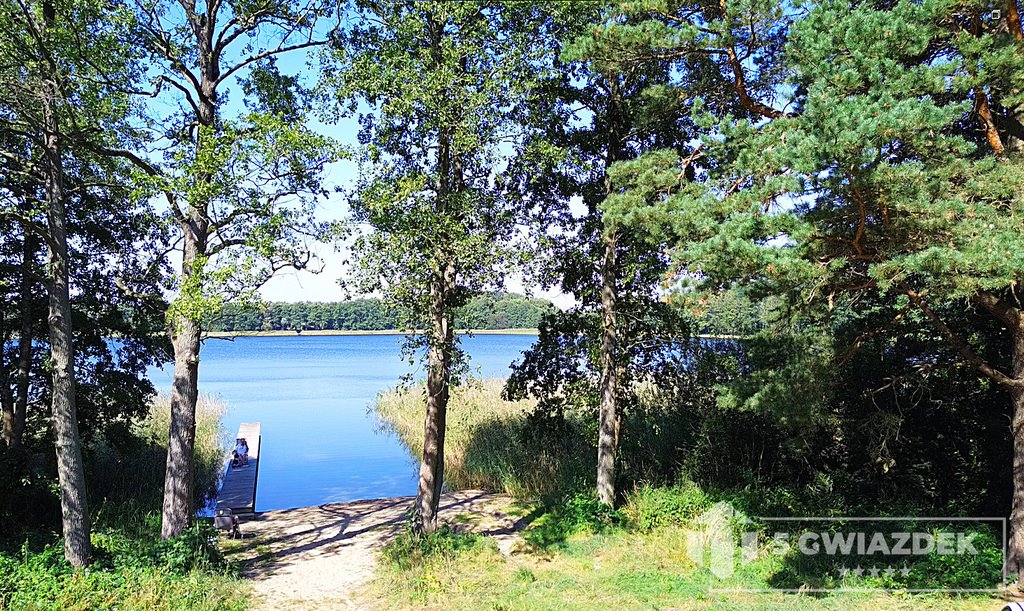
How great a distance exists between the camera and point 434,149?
27.0 ft

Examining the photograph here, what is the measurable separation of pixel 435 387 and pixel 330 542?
2.92 m

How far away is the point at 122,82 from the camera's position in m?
7.50

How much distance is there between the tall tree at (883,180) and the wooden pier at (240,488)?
29.4 feet

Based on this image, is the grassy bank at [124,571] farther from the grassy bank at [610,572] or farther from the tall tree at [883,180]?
the tall tree at [883,180]

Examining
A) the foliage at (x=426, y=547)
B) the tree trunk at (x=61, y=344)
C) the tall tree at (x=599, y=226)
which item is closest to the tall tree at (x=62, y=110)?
the tree trunk at (x=61, y=344)

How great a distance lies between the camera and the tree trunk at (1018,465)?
242 inches

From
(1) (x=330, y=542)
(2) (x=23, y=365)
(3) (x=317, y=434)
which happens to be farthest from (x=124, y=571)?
(3) (x=317, y=434)

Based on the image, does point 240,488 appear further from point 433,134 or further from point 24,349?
point 433,134

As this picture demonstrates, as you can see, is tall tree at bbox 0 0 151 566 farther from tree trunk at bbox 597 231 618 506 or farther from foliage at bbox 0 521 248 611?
tree trunk at bbox 597 231 618 506

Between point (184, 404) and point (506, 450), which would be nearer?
point (184, 404)

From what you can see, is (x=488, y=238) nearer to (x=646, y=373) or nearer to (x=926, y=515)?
(x=646, y=373)

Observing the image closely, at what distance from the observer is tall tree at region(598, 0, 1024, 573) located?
16.0 ft
